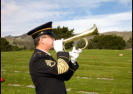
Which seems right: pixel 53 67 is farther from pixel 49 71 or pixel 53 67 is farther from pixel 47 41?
pixel 47 41

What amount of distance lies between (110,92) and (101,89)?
21.5 inches

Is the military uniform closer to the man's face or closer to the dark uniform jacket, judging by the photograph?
the dark uniform jacket

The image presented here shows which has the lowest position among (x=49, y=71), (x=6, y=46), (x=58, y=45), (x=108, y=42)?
(x=108, y=42)

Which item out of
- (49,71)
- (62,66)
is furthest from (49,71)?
(62,66)

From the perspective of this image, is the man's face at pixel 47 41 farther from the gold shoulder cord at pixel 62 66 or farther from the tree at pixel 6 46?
the tree at pixel 6 46

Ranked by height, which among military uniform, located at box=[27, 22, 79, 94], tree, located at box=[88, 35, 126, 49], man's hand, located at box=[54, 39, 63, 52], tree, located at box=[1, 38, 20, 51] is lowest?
tree, located at box=[88, 35, 126, 49]

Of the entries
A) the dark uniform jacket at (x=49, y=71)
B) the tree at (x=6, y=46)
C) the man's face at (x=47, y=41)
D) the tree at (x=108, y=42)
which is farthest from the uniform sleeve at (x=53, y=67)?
the tree at (x=108, y=42)

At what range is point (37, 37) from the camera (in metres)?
4.00

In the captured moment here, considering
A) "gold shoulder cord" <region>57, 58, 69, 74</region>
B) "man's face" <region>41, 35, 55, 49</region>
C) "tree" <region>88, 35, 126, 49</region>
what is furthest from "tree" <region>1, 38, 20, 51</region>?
"gold shoulder cord" <region>57, 58, 69, 74</region>

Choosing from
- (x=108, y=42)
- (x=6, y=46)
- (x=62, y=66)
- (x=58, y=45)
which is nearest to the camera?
(x=62, y=66)

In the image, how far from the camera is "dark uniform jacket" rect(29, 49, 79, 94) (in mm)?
3660

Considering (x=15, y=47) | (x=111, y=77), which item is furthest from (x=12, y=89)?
(x=15, y=47)

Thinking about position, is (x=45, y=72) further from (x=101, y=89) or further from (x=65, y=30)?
(x=65, y=30)

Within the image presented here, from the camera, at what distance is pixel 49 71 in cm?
365
